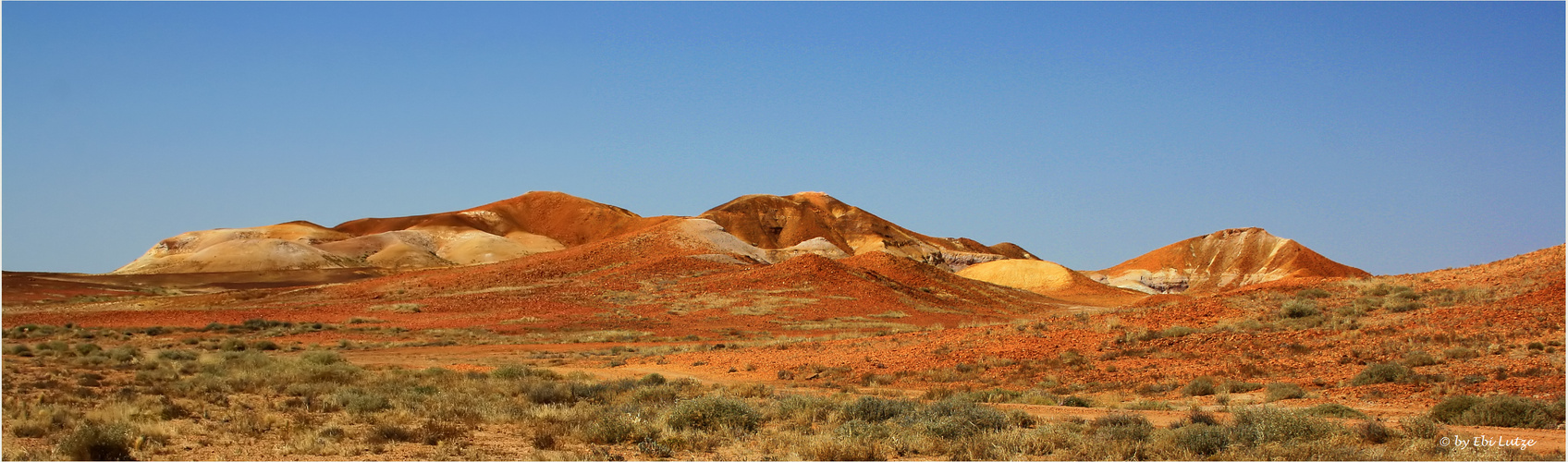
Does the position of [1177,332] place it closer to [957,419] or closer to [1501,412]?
[1501,412]

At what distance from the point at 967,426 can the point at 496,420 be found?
5.80 m

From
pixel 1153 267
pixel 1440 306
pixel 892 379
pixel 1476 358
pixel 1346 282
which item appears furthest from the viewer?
pixel 1153 267

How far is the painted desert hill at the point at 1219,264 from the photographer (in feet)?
294

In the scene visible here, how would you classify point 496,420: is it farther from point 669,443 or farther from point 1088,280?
point 1088,280

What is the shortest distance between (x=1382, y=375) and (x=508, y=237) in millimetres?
97006

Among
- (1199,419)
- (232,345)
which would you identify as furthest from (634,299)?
(1199,419)

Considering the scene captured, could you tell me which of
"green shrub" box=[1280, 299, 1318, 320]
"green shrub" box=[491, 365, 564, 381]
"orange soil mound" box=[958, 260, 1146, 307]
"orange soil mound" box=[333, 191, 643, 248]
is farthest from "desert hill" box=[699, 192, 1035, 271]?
"green shrub" box=[491, 365, 564, 381]

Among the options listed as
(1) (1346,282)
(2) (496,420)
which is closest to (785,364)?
(2) (496,420)

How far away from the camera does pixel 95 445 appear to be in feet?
32.7

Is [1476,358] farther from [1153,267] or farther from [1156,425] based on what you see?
[1153,267]

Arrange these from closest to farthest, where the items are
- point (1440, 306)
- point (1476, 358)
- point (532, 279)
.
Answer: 1. point (1476, 358)
2. point (1440, 306)
3. point (532, 279)

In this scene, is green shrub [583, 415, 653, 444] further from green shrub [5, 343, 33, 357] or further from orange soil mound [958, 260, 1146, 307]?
orange soil mound [958, 260, 1146, 307]

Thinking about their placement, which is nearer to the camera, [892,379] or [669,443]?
[669,443]

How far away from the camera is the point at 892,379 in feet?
64.2
